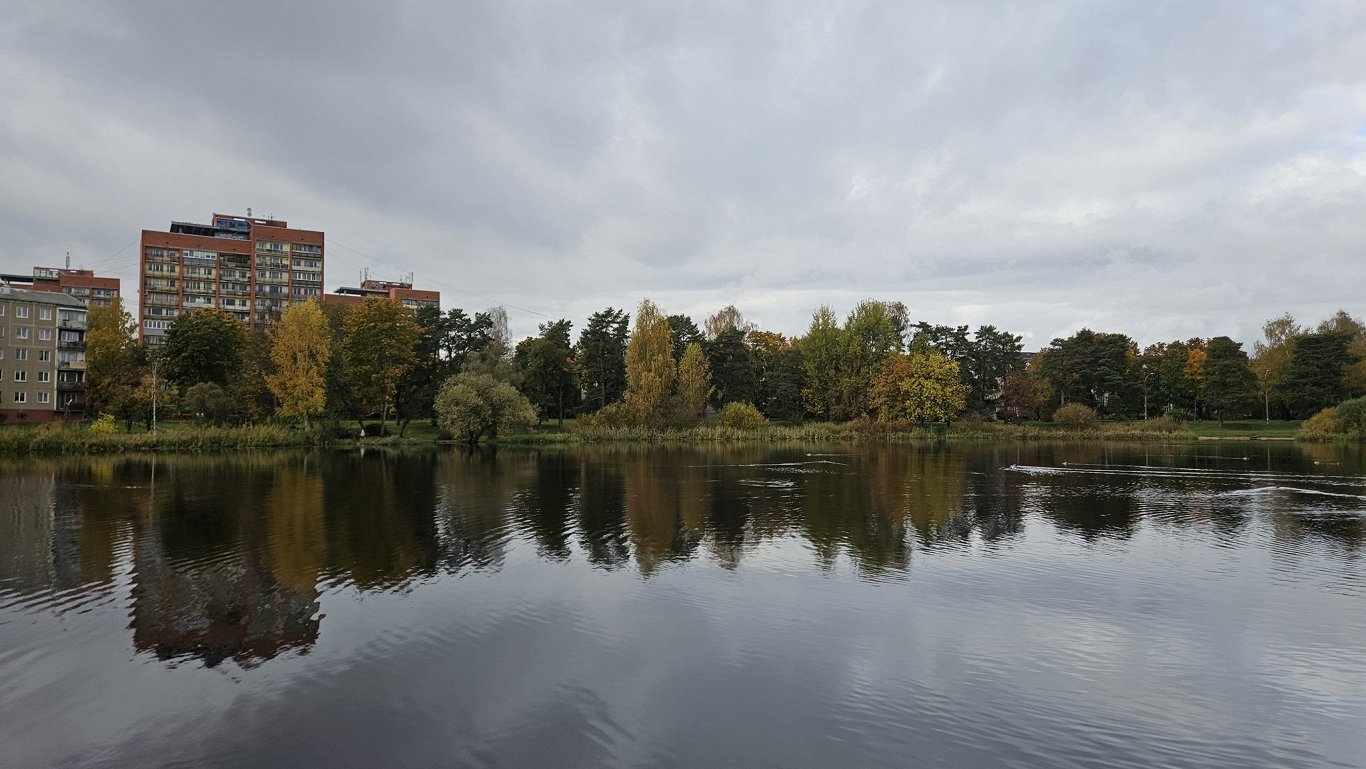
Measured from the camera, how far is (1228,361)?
82875mm

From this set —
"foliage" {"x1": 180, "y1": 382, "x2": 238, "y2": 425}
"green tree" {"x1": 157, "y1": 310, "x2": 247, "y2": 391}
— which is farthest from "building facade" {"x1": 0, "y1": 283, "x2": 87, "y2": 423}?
"foliage" {"x1": 180, "y1": 382, "x2": 238, "y2": 425}

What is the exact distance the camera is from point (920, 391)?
76688 mm

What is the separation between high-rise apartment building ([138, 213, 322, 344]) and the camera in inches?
4328

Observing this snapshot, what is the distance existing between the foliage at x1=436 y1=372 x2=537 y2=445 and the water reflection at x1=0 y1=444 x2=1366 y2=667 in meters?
14.6

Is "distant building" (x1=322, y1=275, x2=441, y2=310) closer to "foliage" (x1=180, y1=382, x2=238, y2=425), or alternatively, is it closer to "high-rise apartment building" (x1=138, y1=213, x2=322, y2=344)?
"high-rise apartment building" (x1=138, y1=213, x2=322, y2=344)

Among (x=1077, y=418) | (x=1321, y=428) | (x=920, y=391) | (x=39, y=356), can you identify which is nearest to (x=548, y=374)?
(x=920, y=391)

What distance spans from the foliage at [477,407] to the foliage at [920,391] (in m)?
39.1

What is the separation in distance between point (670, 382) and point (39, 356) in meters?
63.0

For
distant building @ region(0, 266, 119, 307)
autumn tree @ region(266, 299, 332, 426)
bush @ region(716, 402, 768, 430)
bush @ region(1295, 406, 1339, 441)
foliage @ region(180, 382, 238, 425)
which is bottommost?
bush @ region(1295, 406, 1339, 441)

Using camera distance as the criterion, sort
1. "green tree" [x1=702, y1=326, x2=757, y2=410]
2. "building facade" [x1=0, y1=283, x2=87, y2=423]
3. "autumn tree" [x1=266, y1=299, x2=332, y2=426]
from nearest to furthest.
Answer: "autumn tree" [x1=266, y1=299, x2=332, y2=426]
"building facade" [x1=0, y1=283, x2=87, y2=423]
"green tree" [x1=702, y1=326, x2=757, y2=410]

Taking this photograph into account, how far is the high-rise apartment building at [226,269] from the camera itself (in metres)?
110

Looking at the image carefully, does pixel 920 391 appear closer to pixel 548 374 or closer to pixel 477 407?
pixel 548 374

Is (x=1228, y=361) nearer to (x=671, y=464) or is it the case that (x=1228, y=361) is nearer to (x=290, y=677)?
(x=671, y=464)

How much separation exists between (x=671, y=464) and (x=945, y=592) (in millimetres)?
28987
